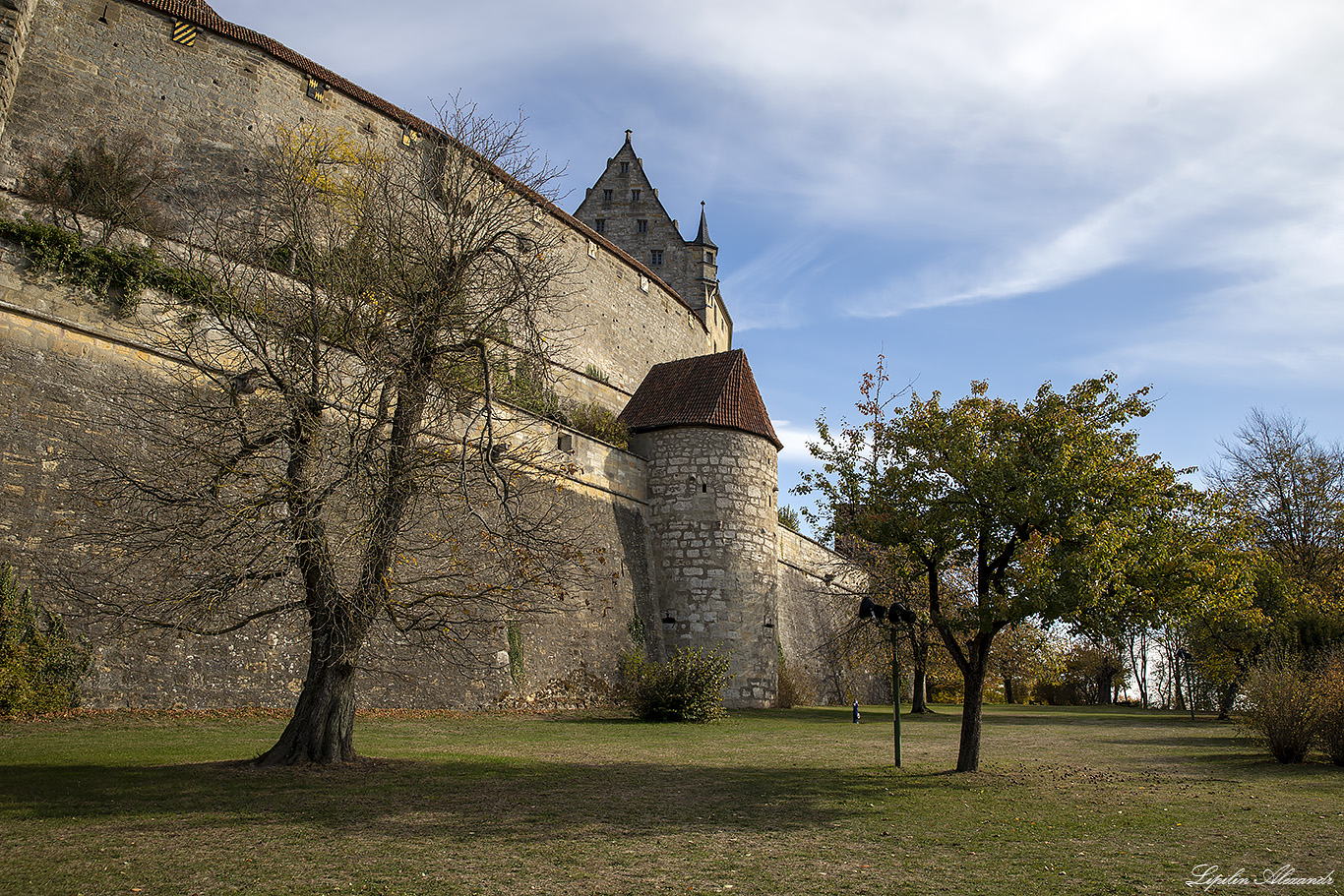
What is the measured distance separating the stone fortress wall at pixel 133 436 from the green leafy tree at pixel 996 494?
170 inches

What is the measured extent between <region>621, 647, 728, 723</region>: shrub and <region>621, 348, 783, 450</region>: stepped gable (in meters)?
7.37

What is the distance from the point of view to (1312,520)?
22.5 meters

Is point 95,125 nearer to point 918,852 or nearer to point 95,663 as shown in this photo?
point 95,663

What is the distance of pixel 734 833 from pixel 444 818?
231cm

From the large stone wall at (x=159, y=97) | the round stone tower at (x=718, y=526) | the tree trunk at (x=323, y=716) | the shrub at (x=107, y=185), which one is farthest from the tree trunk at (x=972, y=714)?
the shrub at (x=107, y=185)

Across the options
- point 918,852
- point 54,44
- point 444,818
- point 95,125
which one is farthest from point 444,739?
point 54,44

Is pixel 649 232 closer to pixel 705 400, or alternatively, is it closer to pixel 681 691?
pixel 705 400

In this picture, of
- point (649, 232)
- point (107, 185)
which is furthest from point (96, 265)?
point (649, 232)

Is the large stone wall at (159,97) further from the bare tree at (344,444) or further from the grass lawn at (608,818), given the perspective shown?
the grass lawn at (608,818)

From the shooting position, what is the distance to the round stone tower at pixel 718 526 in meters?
21.4

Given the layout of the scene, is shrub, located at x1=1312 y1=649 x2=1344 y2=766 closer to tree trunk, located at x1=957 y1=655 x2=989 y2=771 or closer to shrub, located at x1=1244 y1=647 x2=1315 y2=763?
shrub, located at x1=1244 y1=647 x2=1315 y2=763

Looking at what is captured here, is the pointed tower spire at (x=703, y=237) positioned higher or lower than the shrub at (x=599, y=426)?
higher

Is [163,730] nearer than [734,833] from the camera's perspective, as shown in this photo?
No

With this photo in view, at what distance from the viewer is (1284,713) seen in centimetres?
1237
